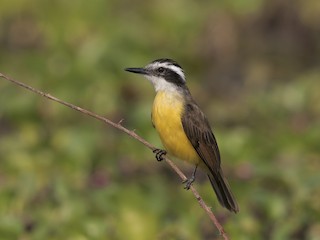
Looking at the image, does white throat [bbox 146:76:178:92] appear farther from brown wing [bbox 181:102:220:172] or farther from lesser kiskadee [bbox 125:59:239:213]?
brown wing [bbox 181:102:220:172]

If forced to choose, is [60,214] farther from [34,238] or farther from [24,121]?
[24,121]

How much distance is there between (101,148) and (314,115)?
322 centimetres

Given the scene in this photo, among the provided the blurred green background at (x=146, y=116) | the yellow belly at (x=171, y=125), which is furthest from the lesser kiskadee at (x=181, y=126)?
the blurred green background at (x=146, y=116)

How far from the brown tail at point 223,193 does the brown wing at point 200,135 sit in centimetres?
9

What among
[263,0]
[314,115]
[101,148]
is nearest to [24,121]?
[101,148]

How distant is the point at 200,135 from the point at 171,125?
0.99 ft

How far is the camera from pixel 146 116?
39.3ft

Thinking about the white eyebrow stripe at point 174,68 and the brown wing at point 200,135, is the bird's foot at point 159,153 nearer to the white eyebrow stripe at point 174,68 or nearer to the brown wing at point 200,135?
the brown wing at point 200,135

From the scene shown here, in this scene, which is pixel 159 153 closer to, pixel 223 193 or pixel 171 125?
pixel 171 125

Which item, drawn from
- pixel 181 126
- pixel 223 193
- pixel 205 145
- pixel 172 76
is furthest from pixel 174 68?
pixel 223 193

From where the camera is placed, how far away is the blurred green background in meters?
9.53

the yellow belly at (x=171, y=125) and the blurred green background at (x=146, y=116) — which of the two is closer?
the yellow belly at (x=171, y=125)

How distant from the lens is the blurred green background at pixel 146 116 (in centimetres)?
953

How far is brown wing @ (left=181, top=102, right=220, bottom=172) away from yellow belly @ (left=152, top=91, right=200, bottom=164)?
5cm
